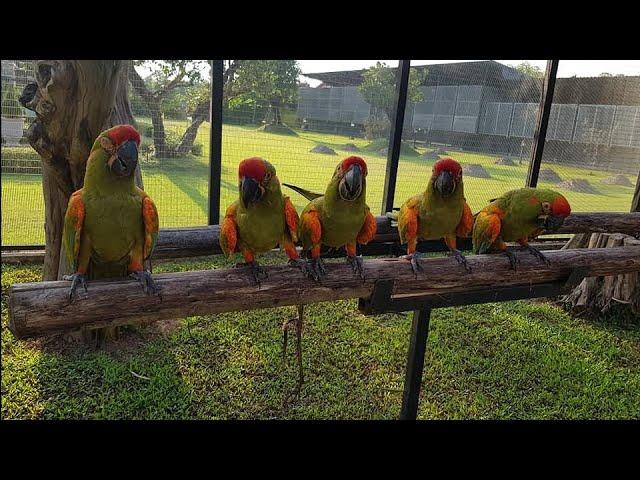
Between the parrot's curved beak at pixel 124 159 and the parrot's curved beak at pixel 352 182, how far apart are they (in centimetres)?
101

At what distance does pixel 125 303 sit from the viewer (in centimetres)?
209

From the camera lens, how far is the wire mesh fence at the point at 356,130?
15.1 feet

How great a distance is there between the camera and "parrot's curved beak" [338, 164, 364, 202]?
2.28 m

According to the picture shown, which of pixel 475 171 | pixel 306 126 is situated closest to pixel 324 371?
pixel 306 126

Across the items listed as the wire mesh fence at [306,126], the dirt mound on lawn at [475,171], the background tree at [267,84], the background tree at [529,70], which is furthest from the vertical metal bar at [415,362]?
the background tree at [529,70]

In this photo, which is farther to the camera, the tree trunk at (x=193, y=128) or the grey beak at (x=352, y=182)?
the tree trunk at (x=193, y=128)

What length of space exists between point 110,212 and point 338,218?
44.4 inches

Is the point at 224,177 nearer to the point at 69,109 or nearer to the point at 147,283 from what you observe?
the point at 69,109

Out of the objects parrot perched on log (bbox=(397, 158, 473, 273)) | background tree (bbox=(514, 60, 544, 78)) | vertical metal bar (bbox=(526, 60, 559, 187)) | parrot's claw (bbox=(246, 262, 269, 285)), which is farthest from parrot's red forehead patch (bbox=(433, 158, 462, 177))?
vertical metal bar (bbox=(526, 60, 559, 187))

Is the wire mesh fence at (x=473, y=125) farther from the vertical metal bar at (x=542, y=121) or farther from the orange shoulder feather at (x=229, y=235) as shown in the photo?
the orange shoulder feather at (x=229, y=235)

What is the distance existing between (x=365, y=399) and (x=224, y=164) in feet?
9.05

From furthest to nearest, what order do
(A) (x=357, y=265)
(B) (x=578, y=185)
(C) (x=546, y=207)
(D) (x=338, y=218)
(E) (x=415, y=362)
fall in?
1. (B) (x=578, y=185)
2. (E) (x=415, y=362)
3. (C) (x=546, y=207)
4. (A) (x=357, y=265)
5. (D) (x=338, y=218)

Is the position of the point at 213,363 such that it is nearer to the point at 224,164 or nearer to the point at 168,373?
the point at 168,373

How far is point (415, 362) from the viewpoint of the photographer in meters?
3.14
